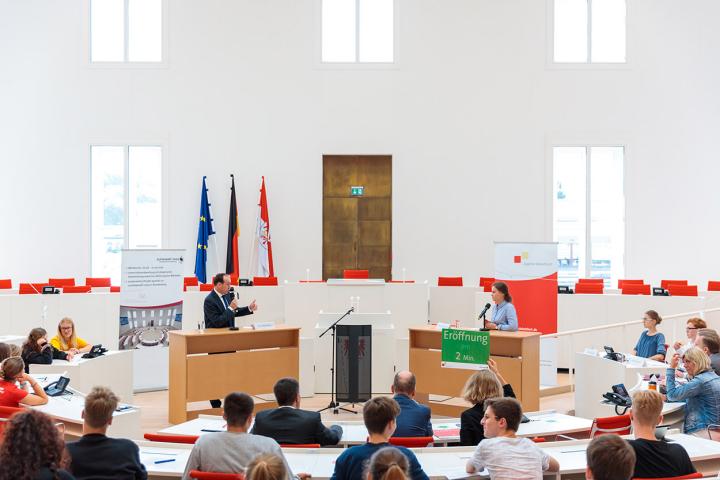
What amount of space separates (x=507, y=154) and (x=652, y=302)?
14.9 feet

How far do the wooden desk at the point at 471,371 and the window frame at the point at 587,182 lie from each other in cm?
644

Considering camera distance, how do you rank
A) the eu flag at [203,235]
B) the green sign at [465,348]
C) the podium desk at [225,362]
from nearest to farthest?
the green sign at [465,348] < the podium desk at [225,362] < the eu flag at [203,235]

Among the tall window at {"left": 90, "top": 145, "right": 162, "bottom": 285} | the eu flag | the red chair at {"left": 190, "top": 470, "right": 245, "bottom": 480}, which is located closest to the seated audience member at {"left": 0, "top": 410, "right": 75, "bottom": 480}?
the red chair at {"left": 190, "top": 470, "right": 245, "bottom": 480}

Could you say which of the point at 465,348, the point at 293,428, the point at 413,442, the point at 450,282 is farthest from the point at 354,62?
the point at 413,442

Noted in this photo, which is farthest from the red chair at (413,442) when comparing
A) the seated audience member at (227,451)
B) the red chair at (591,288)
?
the red chair at (591,288)

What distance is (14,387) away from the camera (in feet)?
18.6

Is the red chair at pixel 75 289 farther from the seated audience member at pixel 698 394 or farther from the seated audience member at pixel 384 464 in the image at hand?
the seated audience member at pixel 384 464

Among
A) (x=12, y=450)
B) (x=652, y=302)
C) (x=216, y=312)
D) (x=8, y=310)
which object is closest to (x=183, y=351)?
(x=216, y=312)

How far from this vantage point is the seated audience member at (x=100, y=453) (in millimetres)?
3514

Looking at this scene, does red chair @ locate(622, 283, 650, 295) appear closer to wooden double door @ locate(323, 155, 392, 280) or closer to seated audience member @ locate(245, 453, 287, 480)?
wooden double door @ locate(323, 155, 392, 280)

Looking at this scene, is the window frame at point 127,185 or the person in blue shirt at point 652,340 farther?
the window frame at point 127,185

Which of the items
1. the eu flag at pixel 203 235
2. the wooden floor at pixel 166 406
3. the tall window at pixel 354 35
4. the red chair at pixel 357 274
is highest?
the tall window at pixel 354 35

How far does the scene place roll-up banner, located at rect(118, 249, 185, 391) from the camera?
9867 millimetres

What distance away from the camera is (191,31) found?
14.6 metres
